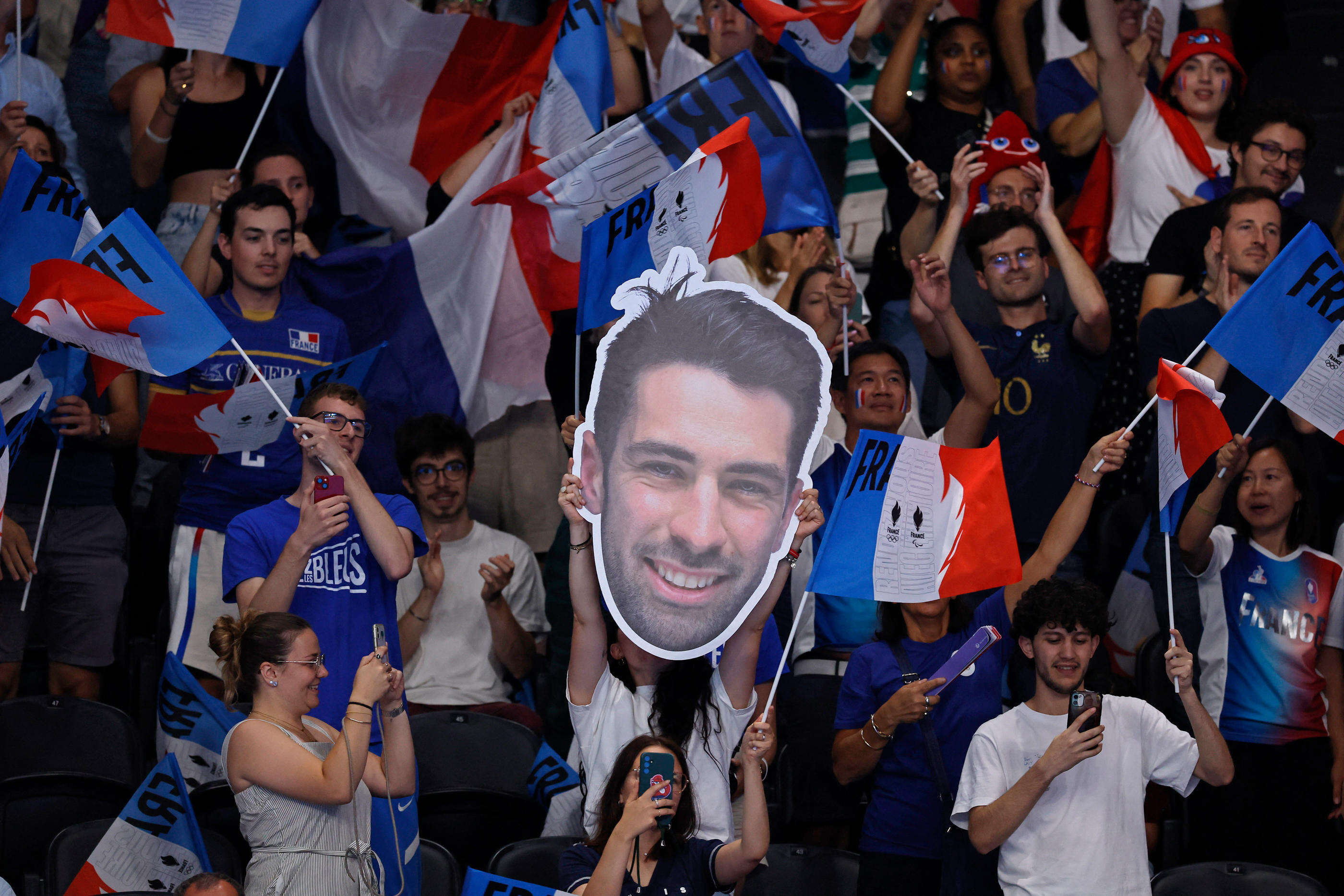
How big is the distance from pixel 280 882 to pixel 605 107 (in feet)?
10.7

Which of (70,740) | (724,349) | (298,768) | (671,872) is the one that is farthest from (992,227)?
(70,740)

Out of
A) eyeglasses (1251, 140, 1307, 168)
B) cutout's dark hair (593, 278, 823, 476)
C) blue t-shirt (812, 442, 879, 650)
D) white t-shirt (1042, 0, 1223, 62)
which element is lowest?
blue t-shirt (812, 442, 879, 650)

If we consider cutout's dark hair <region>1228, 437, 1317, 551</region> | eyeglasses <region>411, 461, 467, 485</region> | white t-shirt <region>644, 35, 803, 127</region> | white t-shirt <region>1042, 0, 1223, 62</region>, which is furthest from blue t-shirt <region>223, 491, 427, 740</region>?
white t-shirt <region>1042, 0, 1223, 62</region>

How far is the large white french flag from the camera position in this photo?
6625mm

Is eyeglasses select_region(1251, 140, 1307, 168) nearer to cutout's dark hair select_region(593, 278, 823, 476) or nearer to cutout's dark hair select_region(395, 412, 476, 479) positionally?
cutout's dark hair select_region(593, 278, 823, 476)

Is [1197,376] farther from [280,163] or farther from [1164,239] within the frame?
[280,163]

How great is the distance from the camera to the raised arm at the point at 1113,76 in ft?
20.5

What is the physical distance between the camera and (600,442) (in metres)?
4.16

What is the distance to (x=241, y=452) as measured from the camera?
5273 mm

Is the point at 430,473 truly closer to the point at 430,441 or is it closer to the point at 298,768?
the point at 430,441

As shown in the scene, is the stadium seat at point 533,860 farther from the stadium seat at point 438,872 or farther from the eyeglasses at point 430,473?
the eyeglasses at point 430,473

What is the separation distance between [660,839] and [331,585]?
137 cm

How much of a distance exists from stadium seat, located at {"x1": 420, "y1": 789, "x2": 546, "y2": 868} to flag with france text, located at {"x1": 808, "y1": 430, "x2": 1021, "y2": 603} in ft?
4.10

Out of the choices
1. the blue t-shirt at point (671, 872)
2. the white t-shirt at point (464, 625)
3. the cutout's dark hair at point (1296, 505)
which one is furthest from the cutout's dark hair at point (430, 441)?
the cutout's dark hair at point (1296, 505)
